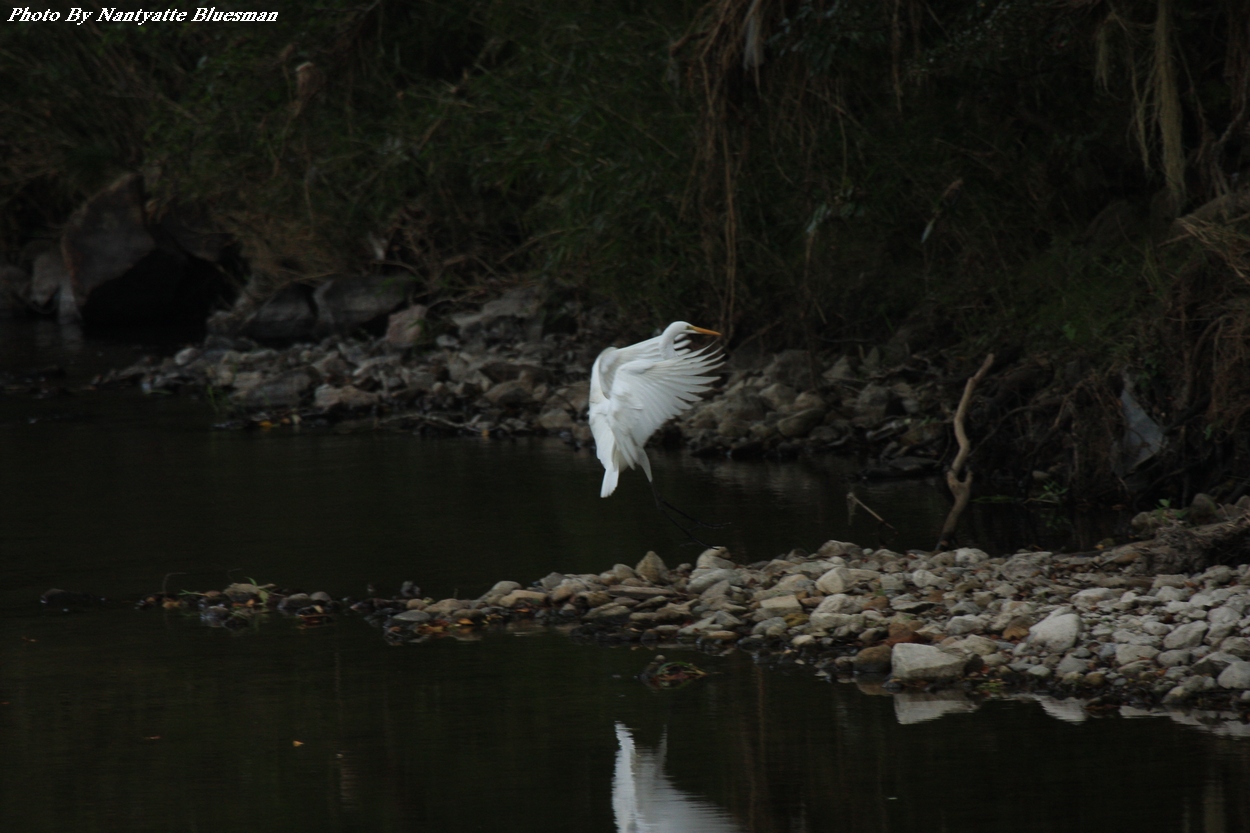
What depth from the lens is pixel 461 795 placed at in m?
4.27

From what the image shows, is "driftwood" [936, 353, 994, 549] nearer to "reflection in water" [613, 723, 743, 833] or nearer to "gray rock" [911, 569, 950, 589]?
"gray rock" [911, 569, 950, 589]

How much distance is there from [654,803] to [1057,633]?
1734 mm

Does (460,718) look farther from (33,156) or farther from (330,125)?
(33,156)

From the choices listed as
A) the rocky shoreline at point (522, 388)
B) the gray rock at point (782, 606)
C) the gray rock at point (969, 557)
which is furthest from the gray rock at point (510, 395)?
the gray rock at point (782, 606)

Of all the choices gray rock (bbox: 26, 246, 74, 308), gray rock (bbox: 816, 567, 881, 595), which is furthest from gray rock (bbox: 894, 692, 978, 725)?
gray rock (bbox: 26, 246, 74, 308)

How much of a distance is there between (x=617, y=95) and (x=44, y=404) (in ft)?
20.3

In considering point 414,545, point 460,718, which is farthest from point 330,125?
point 460,718

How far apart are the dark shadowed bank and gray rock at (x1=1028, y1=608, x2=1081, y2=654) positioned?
2.53 meters

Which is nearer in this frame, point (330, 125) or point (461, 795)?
point (461, 795)

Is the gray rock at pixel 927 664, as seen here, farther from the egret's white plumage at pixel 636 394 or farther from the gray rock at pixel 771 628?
the egret's white plumage at pixel 636 394

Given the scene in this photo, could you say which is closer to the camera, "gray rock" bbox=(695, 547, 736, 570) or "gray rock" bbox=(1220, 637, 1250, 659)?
"gray rock" bbox=(1220, 637, 1250, 659)

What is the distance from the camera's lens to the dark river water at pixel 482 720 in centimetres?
414

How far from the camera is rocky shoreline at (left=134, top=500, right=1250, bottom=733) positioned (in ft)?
16.4

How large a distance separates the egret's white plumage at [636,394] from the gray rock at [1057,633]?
2.01 meters
